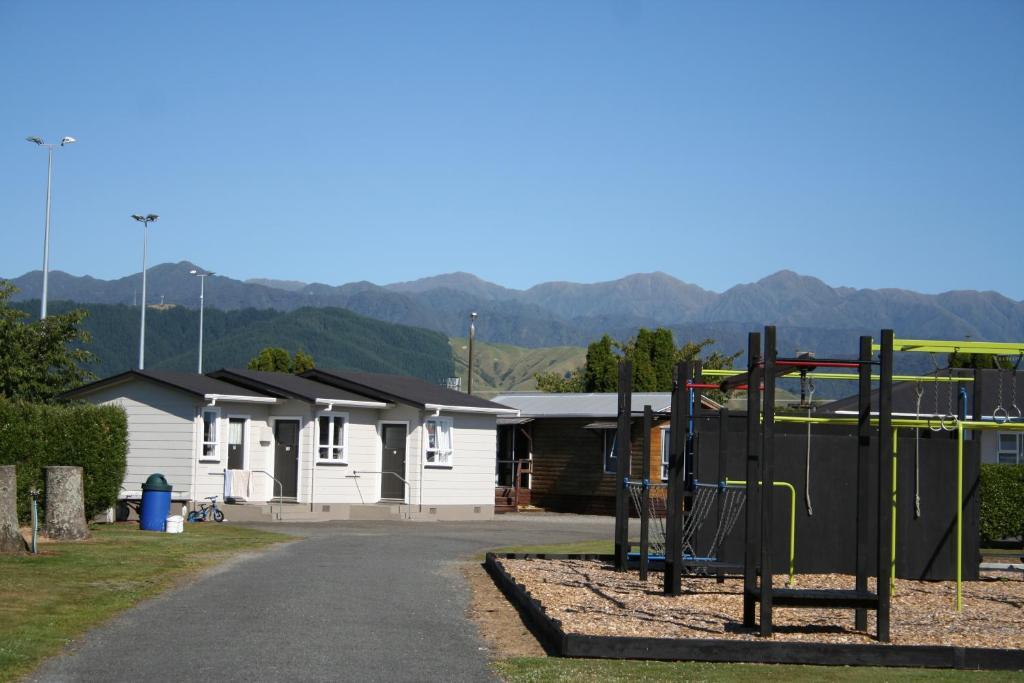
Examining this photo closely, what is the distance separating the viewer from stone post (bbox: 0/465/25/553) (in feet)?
57.9

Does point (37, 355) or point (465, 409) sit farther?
point (37, 355)

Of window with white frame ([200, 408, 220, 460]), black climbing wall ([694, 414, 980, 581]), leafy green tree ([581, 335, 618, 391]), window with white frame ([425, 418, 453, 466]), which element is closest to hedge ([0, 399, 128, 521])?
window with white frame ([200, 408, 220, 460])

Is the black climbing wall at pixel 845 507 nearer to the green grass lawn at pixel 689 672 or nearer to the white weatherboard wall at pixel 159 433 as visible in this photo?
the green grass lawn at pixel 689 672

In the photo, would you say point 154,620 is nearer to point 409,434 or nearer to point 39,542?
point 39,542

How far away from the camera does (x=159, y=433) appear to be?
A: 2956cm

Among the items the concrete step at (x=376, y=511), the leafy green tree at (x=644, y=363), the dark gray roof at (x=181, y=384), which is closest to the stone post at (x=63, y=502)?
the dark gray roof at (x=181, y=384)

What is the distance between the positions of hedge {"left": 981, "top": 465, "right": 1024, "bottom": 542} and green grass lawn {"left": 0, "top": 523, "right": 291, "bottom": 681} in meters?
14.3

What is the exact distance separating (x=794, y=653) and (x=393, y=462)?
23327 millimetres

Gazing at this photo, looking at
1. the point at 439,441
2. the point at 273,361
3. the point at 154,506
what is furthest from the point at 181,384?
the point at 273,361

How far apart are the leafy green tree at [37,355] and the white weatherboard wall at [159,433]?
788cm

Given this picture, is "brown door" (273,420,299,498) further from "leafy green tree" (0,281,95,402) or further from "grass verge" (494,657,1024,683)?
"grass verge" (494,657,1024,683)

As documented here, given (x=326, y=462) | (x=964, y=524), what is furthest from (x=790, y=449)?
(x=326, y=462)

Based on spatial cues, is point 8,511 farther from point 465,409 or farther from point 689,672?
point 465,409

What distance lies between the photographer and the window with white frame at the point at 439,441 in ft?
110
